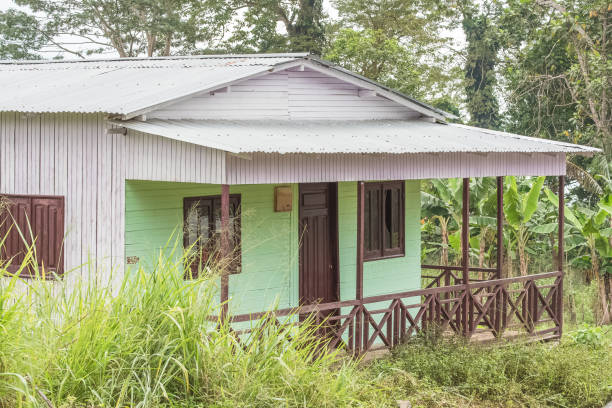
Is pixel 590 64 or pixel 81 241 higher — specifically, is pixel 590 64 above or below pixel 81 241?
above

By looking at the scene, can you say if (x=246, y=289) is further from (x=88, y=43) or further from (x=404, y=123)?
(x=88, y=43)

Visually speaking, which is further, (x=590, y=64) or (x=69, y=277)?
(x=590, y=64)

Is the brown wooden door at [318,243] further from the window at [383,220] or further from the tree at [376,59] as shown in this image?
the tree at [376,59]

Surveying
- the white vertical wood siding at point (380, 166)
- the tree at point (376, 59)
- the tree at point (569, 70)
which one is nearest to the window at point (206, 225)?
the white vertical wood siding at point (380, 166)

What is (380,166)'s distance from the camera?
10.8m

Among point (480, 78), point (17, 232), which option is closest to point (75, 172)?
point (17, 232)

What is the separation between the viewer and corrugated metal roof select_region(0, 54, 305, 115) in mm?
10009

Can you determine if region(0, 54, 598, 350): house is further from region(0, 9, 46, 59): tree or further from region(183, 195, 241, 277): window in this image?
region(0, 9, 46, 59): tree

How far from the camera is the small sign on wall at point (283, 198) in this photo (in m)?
11.7

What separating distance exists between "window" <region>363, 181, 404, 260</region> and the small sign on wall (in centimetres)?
147

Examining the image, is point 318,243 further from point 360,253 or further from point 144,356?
point 144,356

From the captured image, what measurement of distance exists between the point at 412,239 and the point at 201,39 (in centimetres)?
1925

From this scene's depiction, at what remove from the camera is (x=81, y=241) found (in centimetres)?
1034

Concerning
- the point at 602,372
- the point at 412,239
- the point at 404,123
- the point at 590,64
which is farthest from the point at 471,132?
the point at 590,64
